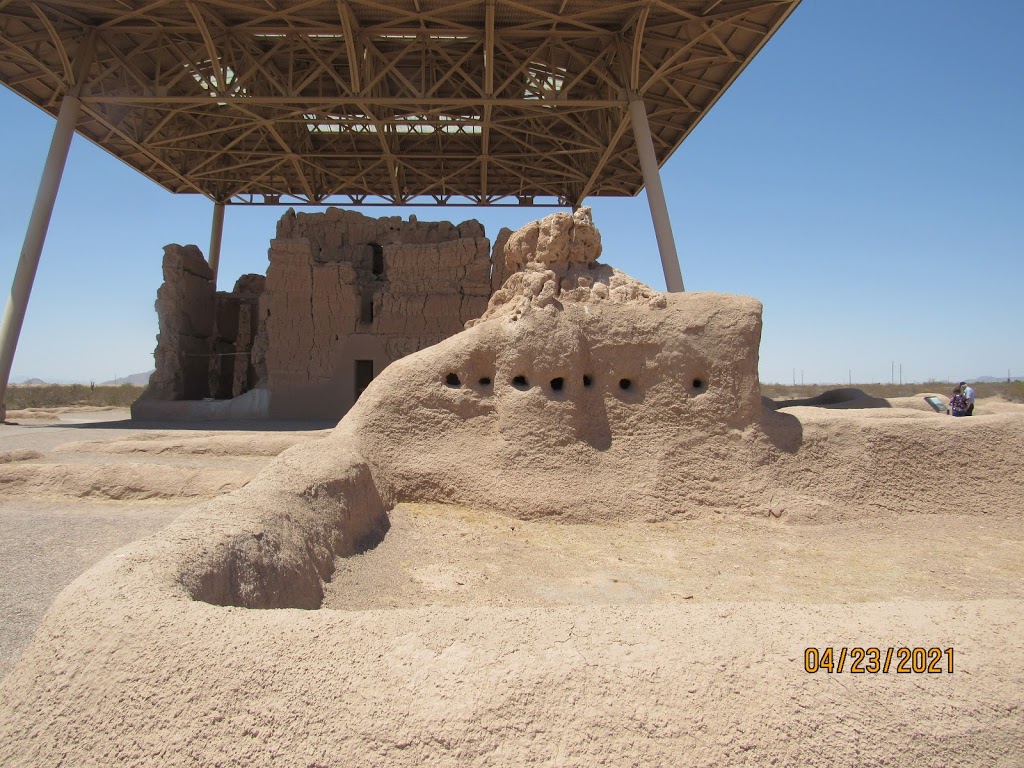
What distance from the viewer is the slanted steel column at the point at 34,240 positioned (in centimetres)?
1412

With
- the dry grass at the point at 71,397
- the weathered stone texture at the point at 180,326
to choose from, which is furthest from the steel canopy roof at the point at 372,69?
the dry grass at the point at 71,397

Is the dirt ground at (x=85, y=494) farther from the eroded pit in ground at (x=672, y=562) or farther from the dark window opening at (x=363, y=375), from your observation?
the dark window opening at (x=363, y=375)

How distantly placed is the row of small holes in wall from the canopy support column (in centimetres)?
1915

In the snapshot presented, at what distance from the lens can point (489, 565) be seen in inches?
205

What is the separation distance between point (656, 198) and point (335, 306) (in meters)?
8.21

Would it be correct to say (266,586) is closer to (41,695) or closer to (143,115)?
(41,695)

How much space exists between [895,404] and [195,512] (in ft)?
37.0

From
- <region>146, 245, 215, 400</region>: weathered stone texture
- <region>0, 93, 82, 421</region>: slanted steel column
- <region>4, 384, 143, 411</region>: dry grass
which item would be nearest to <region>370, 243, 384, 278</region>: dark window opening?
<region>146, 245, 215, 400</region>: weathered stone texture

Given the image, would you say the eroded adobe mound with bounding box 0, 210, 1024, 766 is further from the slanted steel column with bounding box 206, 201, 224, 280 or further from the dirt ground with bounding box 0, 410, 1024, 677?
the slanted steel column with bounding box 206, 201, 224, 280

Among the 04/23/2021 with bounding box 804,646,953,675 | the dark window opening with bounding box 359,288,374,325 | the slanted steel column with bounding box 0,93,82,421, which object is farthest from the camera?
the dark window opening with bounding box 359,288,374,325

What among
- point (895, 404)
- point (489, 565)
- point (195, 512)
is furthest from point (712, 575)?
point (895, 404)

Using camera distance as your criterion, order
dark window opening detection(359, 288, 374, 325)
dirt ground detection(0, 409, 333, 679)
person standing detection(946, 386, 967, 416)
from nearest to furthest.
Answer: dirt ground detection(0, 409, 333, 679) < person standing detection(946, 386, 967, 416) < dark window opening detection(359, 288, 374, 325)

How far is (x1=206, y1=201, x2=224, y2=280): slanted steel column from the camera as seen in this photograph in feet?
75.5

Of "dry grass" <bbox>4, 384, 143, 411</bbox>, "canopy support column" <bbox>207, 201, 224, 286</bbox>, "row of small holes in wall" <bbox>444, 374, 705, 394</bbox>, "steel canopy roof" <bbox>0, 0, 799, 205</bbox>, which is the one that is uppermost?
"steel canopy roof" <bbox>0, 0, 799, 205</bbox>
